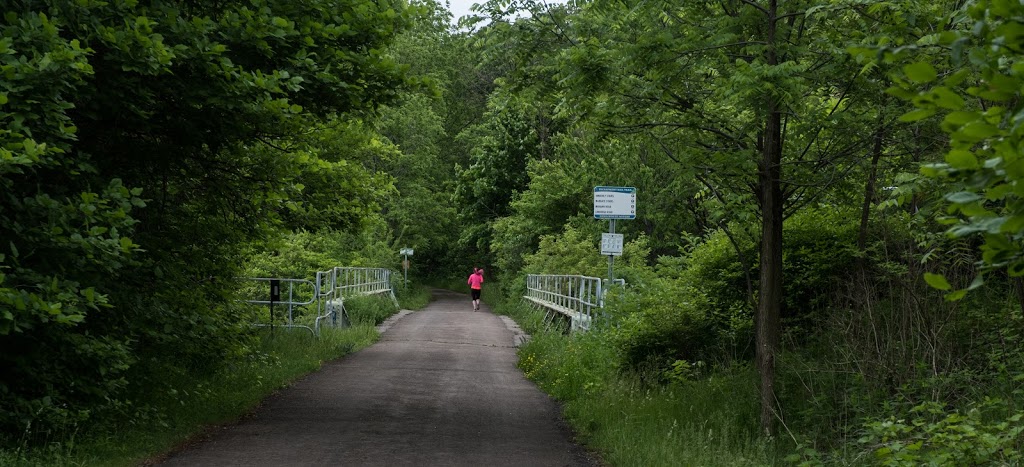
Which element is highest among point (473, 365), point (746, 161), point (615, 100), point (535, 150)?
point (535, 150)

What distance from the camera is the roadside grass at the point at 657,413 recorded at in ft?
26.4

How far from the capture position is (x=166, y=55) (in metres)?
7.56

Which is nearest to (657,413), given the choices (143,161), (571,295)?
(143,161)

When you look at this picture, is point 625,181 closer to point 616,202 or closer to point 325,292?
point 616,202

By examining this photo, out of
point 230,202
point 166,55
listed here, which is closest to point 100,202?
point 166,55

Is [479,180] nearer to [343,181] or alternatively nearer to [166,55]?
[343,181]

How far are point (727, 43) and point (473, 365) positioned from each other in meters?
10.8

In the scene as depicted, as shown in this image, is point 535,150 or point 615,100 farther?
point 535,150

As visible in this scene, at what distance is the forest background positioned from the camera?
23.8ft

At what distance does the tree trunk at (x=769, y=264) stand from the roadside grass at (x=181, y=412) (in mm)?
5340

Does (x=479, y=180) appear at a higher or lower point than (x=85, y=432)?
higher

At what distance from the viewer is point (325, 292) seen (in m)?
24.4

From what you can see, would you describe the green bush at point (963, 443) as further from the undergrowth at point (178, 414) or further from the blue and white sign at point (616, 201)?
the blue and white sign at point (616, 201)

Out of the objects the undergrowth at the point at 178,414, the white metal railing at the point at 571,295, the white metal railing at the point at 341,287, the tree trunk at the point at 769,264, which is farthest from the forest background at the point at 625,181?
the white metal railing at the point at 341,287
